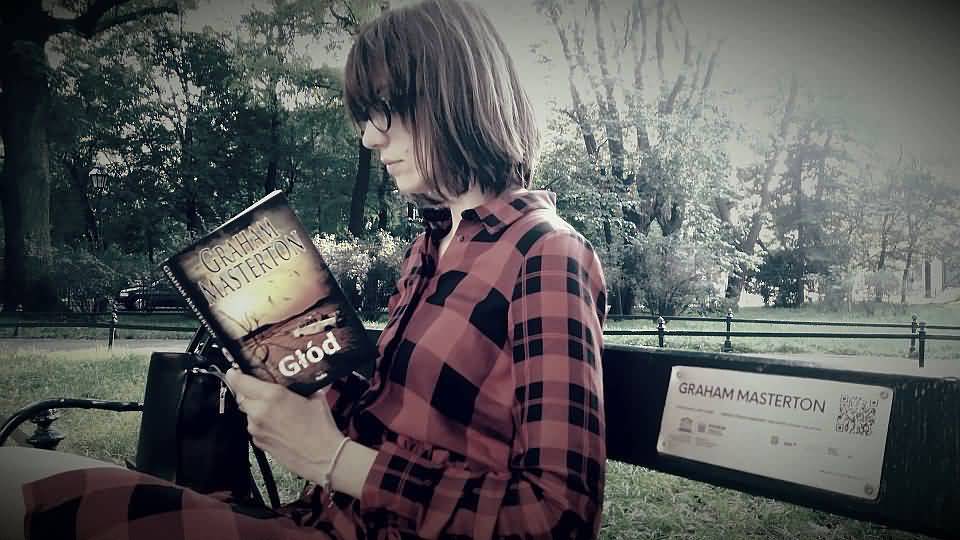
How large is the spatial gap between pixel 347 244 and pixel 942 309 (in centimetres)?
252

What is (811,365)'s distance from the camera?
64cm

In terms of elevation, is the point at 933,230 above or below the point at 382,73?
below

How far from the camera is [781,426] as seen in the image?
2.17 ft

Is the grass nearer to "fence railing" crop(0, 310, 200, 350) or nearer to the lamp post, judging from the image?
"fence railing" crop(0, 310, 200, 350)

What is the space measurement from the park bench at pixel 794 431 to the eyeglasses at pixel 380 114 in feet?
1.35

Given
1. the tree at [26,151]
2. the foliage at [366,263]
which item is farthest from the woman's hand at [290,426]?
the tree at [26,151]

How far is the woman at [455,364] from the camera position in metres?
0.51

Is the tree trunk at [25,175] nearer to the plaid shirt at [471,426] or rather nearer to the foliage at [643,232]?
the foliage at [643,232]

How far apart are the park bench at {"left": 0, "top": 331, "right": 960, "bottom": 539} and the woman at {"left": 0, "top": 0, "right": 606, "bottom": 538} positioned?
0.18 metres

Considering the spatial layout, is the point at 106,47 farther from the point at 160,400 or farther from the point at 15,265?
the point at 160,400

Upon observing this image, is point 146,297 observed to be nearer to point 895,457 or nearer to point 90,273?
point 90,273

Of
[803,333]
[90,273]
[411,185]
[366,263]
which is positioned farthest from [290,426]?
[90,273]

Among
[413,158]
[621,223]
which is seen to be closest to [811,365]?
[413,158]

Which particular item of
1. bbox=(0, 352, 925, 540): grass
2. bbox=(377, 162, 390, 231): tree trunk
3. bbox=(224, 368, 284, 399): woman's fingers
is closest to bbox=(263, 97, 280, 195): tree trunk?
bbox=(377, 162, 390, 231): tree trunk
